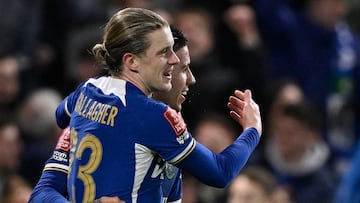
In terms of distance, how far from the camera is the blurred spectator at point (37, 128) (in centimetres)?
815

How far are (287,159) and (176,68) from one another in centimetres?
340

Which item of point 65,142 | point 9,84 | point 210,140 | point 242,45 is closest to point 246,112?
point 65,142

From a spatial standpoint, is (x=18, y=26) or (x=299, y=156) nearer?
(x=299, y=156)

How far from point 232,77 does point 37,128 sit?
145 centimetres

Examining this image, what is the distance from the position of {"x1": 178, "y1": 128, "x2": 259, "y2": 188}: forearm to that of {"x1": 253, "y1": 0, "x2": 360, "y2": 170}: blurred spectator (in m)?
4.38

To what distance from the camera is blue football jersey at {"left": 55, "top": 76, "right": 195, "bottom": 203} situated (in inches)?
177

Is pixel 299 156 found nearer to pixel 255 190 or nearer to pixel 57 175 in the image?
pixel 255 190

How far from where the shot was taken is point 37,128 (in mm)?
8414

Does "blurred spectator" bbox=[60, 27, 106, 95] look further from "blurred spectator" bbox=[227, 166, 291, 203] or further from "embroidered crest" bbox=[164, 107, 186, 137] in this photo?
"embroidered crest" bbox=[164, 107, 186, 137]

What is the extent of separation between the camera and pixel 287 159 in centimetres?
802

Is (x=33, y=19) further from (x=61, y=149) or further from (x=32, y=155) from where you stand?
(x=61, y=149)

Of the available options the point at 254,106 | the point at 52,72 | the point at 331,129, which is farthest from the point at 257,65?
the point at 254,106

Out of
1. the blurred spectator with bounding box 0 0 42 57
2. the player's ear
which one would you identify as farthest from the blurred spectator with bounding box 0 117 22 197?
the player's ear

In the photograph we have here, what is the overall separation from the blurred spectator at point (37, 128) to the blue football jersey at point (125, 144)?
3.52 meters
